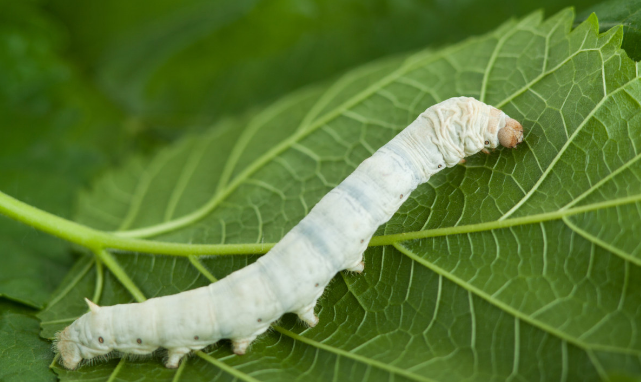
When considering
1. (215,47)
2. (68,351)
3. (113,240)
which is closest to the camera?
(68,351)

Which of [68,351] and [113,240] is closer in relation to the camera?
[68,351]

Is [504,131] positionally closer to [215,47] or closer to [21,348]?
[21,348]

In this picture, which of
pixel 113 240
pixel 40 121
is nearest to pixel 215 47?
pixel 40 121

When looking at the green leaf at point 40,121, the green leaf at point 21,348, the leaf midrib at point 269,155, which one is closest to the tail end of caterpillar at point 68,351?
the green leaf at point 21,348

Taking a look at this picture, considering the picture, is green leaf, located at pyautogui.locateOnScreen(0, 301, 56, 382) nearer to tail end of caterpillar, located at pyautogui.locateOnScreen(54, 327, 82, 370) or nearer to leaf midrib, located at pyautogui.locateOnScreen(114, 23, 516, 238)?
tail end of caterpillar, located at pyautogui.locateOnScreen(54, 327, 82, 370)

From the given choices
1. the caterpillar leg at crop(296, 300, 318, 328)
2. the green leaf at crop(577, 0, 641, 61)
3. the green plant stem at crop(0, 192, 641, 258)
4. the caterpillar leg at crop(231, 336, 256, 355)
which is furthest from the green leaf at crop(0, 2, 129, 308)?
the green leaf at crop(577, 0, 641, 61)

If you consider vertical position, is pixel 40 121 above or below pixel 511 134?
above
